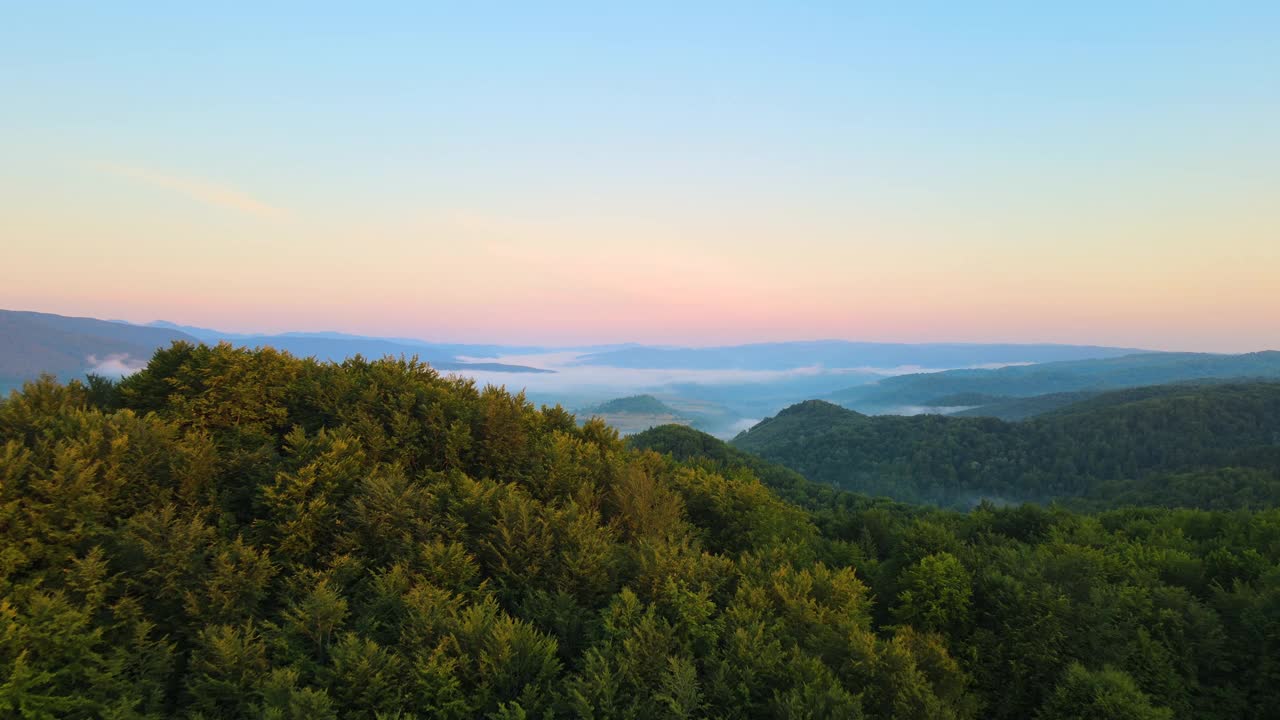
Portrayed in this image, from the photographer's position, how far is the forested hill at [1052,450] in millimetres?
128125

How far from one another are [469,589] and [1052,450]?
571ft

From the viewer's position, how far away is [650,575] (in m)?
14.7

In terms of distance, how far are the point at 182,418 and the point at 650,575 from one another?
1622 cm

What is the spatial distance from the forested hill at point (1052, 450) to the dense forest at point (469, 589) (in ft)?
404

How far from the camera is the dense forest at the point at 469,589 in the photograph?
1109 cm

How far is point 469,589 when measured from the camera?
1396cm

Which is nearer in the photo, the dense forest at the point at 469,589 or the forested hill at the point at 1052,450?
the dense forest at the point at 469,589

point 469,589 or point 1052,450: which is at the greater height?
point 469,589

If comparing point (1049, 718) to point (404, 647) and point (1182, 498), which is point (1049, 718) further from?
point (1182, 498)

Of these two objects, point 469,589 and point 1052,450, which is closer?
point 469,589

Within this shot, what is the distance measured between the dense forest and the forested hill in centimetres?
12315

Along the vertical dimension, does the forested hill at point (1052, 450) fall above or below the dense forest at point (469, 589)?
below

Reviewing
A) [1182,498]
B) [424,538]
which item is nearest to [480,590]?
[424,538]

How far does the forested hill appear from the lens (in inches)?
5044
